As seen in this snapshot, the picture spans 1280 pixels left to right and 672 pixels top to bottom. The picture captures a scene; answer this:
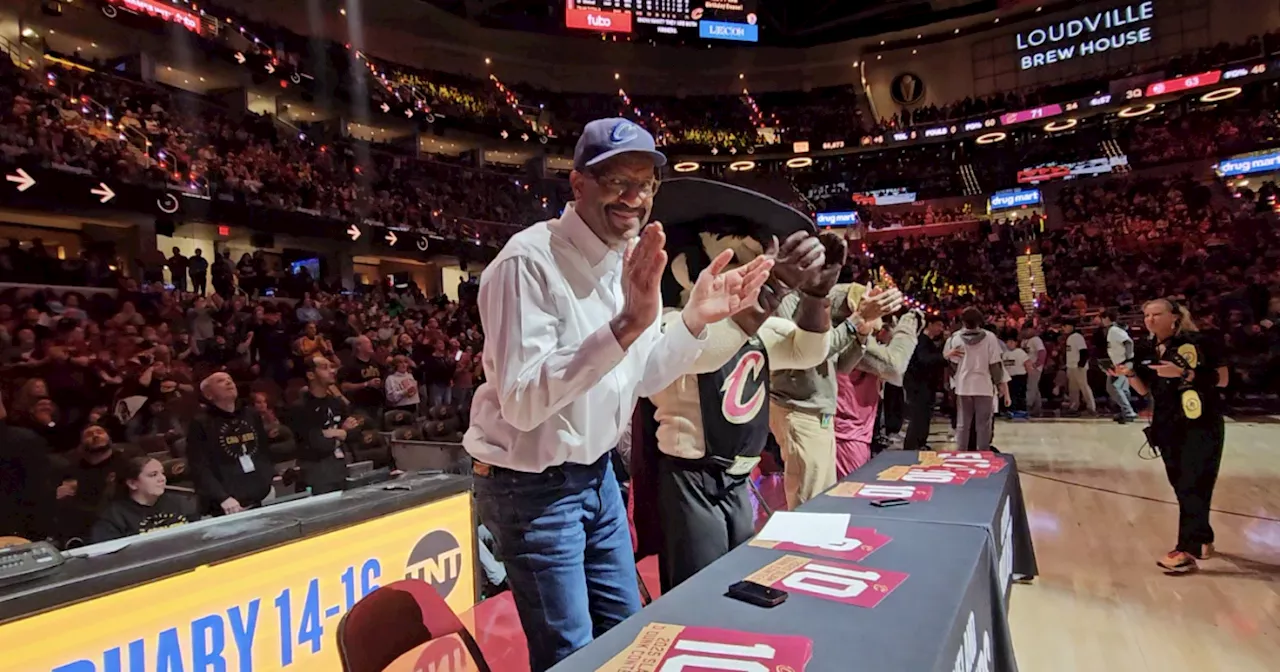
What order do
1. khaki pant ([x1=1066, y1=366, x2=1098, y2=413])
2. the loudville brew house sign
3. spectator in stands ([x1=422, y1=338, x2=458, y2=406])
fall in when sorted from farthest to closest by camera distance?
the loudville brew house sign
khaki pant ([x1=1066, y1=366, x2=1098, y2=413])
spectator in stands ([x1=422, y1=338, x2=458, y2=406])

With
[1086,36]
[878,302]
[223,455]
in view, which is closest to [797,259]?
[878,302]

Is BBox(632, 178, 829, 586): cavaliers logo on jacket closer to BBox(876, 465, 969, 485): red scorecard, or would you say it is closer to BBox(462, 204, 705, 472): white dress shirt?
BBox(462, 204, 705, 472): white dress shirt

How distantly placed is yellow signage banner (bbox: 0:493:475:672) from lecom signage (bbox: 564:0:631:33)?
14.9 metres

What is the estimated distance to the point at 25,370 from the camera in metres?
6.09

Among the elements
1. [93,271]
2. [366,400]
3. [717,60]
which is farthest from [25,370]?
[717,60]

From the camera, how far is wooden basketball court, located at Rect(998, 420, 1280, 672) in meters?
3.06

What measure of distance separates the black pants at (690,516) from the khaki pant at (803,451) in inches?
42.2

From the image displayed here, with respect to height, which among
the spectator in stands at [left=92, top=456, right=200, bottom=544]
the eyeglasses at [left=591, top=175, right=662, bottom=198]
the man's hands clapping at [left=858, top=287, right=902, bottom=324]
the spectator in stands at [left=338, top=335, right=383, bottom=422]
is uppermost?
the eyeglasses at [left=591, top=175, right=662, bottom=198]

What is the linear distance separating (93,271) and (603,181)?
37.3 feet

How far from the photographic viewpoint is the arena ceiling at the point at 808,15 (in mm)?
24062

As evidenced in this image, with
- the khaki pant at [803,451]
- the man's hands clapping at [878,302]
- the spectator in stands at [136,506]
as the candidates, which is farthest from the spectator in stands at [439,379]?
the man's hands clapping at [878,302]

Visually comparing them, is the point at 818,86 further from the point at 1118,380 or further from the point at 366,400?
the point at 366,400

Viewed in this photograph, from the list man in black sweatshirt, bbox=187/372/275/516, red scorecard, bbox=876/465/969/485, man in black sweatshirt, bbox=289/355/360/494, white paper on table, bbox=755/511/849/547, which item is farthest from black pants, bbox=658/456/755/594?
man in black sweatshirt, bbox=289/355/360/494

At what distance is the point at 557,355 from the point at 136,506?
300 centimetres
